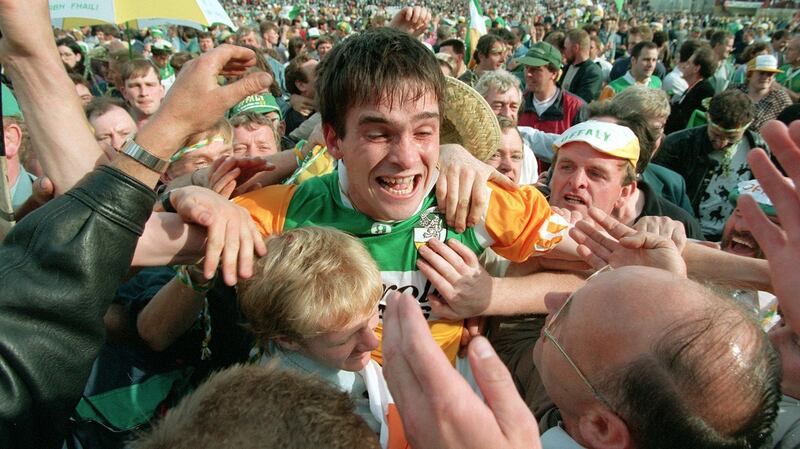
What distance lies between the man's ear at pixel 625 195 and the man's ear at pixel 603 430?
1.78m

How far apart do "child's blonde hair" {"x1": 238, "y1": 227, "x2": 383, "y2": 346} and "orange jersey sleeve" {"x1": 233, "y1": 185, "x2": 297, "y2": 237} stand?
0.30m

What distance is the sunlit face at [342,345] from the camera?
1.64 metres

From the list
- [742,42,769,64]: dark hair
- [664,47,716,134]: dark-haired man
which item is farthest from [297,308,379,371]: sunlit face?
[742,42,769,64]: dark hair

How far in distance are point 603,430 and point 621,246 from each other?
841 mm

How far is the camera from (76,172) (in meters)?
1.40

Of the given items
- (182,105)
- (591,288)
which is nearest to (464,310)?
(591,288)

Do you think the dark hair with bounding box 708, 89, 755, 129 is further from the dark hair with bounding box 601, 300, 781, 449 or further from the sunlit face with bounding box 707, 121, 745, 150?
the dark hair with bounding box 601, 300, 781, 449

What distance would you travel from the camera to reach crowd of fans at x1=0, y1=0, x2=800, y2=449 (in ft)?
3.21

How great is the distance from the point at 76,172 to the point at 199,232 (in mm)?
322

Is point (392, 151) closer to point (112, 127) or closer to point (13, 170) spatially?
point (13, 170)

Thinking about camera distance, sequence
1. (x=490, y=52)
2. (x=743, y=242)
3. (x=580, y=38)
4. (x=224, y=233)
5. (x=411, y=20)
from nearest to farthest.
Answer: (x=224, y=233) → (x=743, y=242) → (x=411, y=20) → (x=580, y=38) → (x=490, y=52)

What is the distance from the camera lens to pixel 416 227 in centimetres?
200

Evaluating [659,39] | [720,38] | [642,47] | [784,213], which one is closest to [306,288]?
[784,213]

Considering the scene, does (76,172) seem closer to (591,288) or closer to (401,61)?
(401,61)
